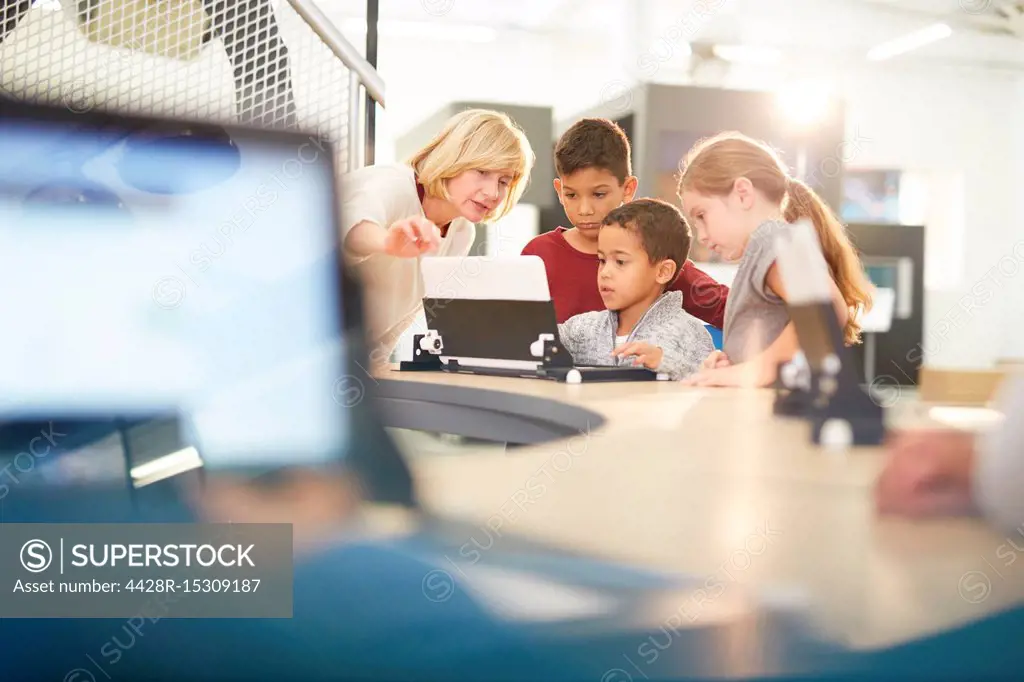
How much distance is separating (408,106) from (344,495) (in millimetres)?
493

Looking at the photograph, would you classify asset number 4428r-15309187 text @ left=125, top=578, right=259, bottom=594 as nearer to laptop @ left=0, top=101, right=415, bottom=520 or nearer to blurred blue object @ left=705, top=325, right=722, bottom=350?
laptop @ left=0, top=101, right=415, bottom=520

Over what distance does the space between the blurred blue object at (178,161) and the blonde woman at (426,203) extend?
0.13 m

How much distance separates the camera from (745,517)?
80 centimetres

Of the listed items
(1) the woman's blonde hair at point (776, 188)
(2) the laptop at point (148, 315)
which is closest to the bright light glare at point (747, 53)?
(1) the woman's blonde hair at point (776, 188)

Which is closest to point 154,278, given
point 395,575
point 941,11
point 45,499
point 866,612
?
point 45,499

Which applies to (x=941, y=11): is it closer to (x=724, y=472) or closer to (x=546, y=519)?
(x=724, y=472)

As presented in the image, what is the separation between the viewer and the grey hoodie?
4.70 ft

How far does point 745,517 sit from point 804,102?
0.63 meters

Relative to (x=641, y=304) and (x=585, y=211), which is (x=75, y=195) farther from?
(x=641, y=304)

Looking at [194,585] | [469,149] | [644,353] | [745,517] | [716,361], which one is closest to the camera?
[745,517]

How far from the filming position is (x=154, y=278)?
90cm

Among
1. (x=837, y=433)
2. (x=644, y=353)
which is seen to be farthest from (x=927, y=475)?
(x=644, y=353)

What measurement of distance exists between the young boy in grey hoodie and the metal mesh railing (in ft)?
1.88

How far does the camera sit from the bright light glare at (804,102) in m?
1.16
